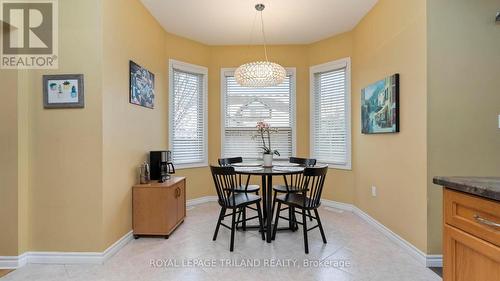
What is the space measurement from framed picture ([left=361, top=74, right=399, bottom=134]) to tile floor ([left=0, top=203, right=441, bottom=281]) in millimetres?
1275

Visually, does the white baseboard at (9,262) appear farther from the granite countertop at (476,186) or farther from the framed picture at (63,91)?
the granite countertop at (476,186)

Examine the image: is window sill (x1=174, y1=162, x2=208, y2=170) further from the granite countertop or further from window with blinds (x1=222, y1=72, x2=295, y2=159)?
the granite countertop

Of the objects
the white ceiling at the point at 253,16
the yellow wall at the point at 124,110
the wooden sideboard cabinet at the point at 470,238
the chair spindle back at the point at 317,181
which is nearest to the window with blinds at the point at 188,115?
the yellow wall at the point at 124,110

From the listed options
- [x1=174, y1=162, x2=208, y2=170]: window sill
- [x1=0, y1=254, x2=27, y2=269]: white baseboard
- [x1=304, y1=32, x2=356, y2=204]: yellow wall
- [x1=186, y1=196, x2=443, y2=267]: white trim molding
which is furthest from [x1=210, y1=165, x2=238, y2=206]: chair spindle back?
[x1=304, y1=32, x2=356, y2=204]: yellow wall

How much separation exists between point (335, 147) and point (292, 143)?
74cm

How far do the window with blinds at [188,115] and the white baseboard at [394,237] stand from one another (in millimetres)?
2371

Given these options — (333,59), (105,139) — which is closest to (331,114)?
(333,59)

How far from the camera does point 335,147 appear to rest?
4.32 meters

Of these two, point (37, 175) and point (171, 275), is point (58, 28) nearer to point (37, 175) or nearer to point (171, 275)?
point (37, 175)

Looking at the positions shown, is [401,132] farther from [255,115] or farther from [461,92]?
[255,115]

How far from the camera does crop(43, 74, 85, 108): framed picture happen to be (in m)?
2.38

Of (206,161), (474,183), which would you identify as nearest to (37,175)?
(206,161)

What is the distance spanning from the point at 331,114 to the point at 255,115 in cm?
131

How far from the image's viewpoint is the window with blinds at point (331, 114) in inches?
163
